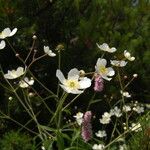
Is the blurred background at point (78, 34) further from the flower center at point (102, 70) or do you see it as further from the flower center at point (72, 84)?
the flower center at point (72, 84)

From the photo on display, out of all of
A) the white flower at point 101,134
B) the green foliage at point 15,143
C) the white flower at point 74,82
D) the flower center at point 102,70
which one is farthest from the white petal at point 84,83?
the white flower at point 101,134

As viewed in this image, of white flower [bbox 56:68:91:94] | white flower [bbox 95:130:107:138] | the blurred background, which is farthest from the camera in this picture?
the blurred background

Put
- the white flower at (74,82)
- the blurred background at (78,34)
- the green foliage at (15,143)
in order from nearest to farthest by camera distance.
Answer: the white flower at (74,82) → the green foliage at (15,143) → the blurred background at (78,34)

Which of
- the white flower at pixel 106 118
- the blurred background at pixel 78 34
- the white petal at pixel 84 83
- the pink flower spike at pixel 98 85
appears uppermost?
the white petal at pixel 84 83

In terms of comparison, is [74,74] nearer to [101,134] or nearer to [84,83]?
[84,83]

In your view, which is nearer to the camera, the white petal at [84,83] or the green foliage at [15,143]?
the white petal at [84,83]

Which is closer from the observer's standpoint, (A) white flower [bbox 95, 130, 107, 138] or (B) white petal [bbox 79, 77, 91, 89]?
(B) white petal [bbox 79, 77, 91, 89]

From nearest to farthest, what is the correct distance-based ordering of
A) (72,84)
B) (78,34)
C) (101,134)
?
1. (72,84)
2. (101,134)
3. (78,34)

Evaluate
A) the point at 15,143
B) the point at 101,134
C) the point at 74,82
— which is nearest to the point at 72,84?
the point at 74,82

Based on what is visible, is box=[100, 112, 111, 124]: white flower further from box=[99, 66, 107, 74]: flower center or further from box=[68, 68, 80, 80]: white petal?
box=[68, 68, 80, 80]: white petal

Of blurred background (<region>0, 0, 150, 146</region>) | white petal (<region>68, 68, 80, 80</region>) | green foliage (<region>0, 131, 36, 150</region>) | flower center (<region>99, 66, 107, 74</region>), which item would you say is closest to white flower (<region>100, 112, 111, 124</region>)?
Result: blurred background (<region>0, 0, 150, 146</region>)

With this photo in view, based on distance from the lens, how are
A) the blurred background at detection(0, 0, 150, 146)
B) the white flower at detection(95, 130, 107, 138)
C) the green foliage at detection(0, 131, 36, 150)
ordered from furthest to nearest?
the blurred background at detection(0, 0, 150, 146), the white flower at detection(95, 130, 107, 138), the green foliage at detection(0, 131, 36, 150)

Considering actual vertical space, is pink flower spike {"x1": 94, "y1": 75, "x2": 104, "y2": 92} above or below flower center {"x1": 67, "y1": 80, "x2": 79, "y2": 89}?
below
